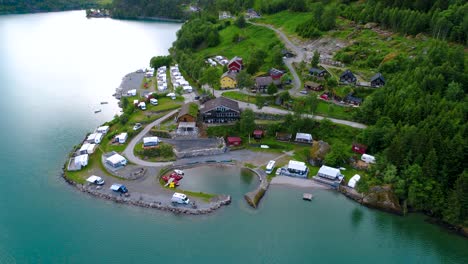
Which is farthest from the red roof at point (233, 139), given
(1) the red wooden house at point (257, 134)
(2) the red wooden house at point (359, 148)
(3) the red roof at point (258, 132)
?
(2) the red wooden house at point (359, 148)

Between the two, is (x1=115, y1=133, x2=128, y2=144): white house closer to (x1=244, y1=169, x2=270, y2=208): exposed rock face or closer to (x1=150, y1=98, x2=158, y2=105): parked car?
(x1=150, y1=98, x2=158, y2=105): parked car

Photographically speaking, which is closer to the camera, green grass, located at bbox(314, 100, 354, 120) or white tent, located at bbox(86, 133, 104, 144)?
white tent, located at bbox(86, 133, 104, 144)

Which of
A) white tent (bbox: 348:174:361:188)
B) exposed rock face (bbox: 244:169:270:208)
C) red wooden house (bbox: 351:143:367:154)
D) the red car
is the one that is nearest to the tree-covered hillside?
the red car

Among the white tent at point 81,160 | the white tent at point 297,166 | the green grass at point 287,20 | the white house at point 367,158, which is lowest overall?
the white tent at point 81,160

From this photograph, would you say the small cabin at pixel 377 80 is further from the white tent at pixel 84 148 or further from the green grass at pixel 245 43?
the white tent at pixel 84 148

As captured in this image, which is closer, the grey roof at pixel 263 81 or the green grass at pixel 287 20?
the grey roof at pixel 263 81

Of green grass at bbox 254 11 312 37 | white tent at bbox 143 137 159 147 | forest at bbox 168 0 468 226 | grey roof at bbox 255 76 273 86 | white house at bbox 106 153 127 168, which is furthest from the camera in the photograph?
green grass at bbox 254 11 312 37
